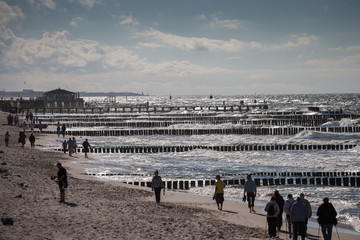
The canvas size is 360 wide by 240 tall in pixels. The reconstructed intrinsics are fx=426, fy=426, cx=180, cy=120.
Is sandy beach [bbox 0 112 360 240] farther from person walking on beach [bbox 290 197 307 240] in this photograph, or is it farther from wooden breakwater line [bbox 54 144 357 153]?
wooden breakwater line [bbox 54 144 357 153]

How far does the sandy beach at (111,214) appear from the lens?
12.0 m

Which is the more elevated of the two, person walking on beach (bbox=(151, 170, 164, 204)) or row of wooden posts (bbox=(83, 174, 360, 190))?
person walking on beach (bbox=(151, 170, 164, 204))

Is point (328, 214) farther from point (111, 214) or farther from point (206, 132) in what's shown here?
point (206, 132)

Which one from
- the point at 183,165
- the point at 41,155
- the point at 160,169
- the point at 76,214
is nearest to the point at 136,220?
the point at 76,214

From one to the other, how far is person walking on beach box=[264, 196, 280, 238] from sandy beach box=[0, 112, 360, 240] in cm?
35

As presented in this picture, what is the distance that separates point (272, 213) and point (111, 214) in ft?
17.5

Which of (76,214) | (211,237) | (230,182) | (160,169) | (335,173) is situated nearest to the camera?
(211,237)

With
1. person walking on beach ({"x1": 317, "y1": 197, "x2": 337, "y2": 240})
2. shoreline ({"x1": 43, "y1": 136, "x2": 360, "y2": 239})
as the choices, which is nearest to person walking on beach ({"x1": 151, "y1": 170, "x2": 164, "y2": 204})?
shoreline ({"x1": 43, "y1": 136, "x2": 360, "y2": 239})

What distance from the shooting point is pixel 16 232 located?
432 inches

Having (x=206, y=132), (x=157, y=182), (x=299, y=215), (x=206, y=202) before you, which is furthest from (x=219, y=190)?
(x=206, y=132)

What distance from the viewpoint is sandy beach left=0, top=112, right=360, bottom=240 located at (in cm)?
1198

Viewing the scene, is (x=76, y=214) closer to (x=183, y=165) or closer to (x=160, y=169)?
(x=160, y=169)

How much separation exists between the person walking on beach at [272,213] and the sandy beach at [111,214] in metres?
0.35

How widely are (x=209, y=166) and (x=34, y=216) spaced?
17446mm
